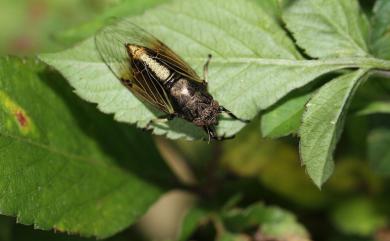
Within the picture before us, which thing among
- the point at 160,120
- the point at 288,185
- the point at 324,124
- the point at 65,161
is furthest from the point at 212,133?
the point at 288,185

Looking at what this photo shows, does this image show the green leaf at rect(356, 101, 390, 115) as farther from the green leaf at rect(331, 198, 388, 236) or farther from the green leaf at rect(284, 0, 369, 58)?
the green leaf at rect(331, 198, 388, 236)

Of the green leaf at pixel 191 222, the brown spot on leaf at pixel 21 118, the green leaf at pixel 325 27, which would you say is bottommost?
the green leaf at pixel 191 222

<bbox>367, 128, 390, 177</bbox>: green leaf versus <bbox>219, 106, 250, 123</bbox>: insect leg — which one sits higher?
<bbox>219, 106, 250, 123</bbox>: insect leg

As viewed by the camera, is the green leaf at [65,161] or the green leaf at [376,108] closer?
the green leaf at [65,161]

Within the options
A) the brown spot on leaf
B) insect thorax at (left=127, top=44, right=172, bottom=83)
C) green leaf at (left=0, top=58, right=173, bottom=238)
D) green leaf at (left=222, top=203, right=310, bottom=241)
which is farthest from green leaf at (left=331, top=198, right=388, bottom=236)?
the brown spot on leaf

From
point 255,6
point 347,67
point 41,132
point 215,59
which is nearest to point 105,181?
point 41,132

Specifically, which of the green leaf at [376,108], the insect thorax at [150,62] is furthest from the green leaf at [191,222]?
the green leaf at [376,108]

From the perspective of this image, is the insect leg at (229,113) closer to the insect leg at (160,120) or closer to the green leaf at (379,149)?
the insect leg at (160,120)

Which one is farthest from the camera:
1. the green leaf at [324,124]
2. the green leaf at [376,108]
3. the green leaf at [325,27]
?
the green leaf at [376,108]
